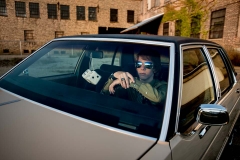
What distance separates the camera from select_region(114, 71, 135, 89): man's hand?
5.51 ft

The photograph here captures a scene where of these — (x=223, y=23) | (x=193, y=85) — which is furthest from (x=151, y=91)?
(x=223, y=23)

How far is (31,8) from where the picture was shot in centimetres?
2448

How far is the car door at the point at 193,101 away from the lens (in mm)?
1345

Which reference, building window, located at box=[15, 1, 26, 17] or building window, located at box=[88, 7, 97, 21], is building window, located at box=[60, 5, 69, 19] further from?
building window, located at box=[15, 1, 26, 17]

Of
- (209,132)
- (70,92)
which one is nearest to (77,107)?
(70,92)

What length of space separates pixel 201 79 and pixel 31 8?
27293 mm

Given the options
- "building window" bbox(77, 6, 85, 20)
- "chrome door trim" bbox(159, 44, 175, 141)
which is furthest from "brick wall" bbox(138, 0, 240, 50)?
"building window" bbox(77, 6, 85, 20)

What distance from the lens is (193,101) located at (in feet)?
5.94

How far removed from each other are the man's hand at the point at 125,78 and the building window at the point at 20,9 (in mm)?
27129

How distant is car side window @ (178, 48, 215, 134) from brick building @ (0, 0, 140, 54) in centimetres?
2462

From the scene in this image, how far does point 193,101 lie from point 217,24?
50.1 feet

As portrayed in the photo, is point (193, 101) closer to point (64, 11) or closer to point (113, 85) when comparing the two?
point (113, 85)

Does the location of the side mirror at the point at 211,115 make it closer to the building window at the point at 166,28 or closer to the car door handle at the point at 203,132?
the car door handle at the point at 203,132

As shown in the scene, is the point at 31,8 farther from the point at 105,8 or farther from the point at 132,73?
the point at 132,73
